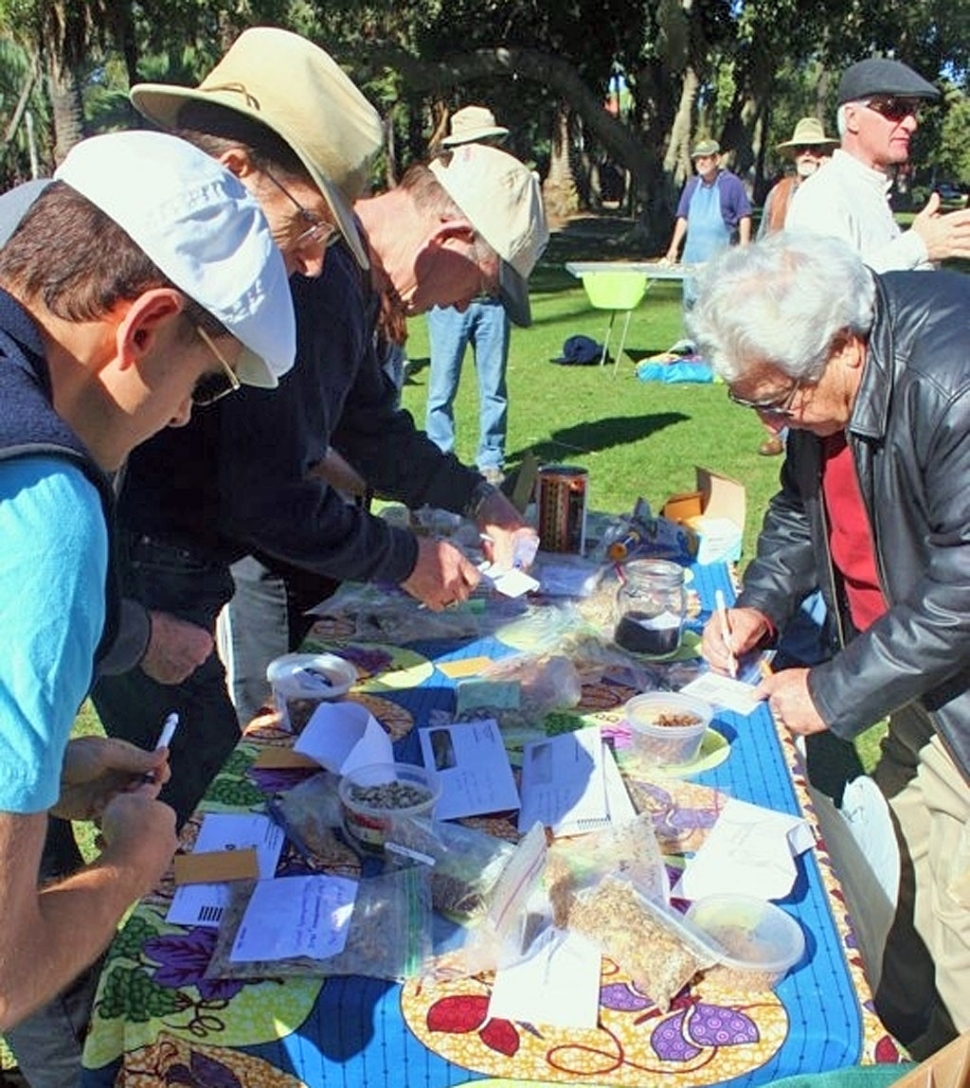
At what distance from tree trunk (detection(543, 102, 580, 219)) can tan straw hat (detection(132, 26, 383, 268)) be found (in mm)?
29317

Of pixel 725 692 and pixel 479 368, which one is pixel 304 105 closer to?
pixel 725 692

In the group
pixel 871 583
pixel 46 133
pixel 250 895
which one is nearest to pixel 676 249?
pixel 871 583

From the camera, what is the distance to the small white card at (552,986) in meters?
1.26

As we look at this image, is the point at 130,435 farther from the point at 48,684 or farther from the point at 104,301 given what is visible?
the point at 48,684

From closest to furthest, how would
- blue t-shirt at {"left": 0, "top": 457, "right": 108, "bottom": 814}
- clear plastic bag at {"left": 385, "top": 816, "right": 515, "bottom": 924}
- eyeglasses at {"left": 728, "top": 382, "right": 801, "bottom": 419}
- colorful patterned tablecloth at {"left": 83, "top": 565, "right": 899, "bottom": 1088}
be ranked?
blue t-shirt at {"left": 0, "top": 457, "right": 108, "bottom": 814} → colorful patterned tablecloth at {"left": 83, "top": 565, "right": 899, "bottom": 1088} → clear plastic bag at {"left": 385, "top": 816, "right": 515, "bottom": 924} → eyeglasses at {"left": 728, "top": 382, "right": 801, "bottom": 419}

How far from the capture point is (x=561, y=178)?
1236 inches

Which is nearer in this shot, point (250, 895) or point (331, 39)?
point (250, 895)

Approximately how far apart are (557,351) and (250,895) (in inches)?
356

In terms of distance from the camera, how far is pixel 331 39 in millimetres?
21359

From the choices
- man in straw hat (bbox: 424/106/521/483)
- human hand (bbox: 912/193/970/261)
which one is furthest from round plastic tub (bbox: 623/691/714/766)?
man in straw hat (bbox: 424/106/521/483)

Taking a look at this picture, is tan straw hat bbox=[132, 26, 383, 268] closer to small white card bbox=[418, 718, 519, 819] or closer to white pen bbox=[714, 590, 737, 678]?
small white card bbox=[418, 718, 519, 819]

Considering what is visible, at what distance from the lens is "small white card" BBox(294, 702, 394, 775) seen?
5.57ft

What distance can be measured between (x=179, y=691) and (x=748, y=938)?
1198 mm

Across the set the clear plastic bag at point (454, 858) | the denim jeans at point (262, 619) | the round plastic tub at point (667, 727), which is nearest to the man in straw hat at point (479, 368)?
the denim jeans at point (262, 619)
